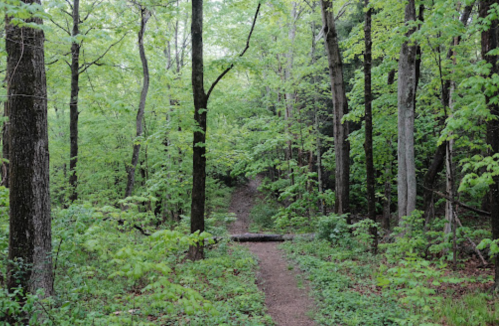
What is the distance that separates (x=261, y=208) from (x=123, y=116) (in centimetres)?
945

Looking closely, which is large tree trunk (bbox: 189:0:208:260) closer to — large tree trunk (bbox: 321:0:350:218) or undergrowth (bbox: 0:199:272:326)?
undergrowth (bbox: 0:199:272:326)

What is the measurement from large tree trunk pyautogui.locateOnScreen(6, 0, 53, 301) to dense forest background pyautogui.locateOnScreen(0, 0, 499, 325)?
34 millimetres

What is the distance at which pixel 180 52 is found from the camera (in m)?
19.6


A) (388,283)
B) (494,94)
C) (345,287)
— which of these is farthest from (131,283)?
(494,94)

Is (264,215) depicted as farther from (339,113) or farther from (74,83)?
(74,83)

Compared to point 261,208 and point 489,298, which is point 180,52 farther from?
point 489,298

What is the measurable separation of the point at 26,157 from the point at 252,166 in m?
11.8

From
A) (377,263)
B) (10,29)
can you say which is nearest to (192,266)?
(377,263)

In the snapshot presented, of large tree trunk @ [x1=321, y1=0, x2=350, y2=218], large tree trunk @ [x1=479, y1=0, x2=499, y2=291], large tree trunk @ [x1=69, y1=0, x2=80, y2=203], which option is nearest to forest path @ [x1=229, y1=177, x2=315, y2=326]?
large tree trunk @ [x1=321, y1=0, x2=350, y2=218]

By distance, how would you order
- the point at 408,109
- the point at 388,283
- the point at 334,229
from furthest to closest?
the point at 334,229, the point at 408,109, the point at 388,283

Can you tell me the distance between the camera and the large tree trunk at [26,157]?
180 inches

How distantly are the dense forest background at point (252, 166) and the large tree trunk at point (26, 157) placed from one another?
0.03 m

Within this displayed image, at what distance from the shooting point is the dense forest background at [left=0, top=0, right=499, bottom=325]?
15.1 feet

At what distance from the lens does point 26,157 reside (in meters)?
4.64
